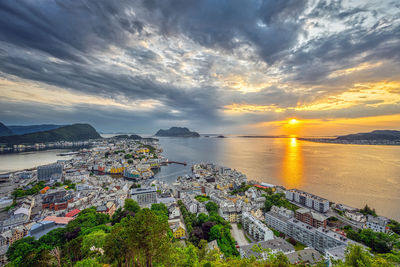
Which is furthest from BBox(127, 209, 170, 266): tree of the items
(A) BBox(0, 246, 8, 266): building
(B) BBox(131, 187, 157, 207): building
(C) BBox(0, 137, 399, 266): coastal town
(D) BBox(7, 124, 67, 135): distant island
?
(D) BBox(7, 124, 67, 135): distant island

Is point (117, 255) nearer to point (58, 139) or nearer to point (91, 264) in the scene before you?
point (91, 264)

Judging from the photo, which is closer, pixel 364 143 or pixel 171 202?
pixel 171 202

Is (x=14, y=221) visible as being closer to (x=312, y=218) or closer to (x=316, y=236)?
(x=316, y=236)

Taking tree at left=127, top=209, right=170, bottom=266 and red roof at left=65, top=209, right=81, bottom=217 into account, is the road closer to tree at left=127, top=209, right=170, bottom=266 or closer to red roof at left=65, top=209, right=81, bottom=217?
tree at left=127, top=209, right=170, bottom=266

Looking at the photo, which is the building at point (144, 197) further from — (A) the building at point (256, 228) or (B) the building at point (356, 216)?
(B) the building at point (356, 216)

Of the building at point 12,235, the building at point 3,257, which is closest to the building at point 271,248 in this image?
the building at point 3,257

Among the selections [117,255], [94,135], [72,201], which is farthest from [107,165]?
[94,135]
